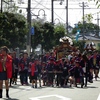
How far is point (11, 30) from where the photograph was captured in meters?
38.4

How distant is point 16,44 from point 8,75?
980 inches

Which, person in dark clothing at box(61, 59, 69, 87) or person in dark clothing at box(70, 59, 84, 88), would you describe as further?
person in dark clothing at box(61, 59, 69, 87)

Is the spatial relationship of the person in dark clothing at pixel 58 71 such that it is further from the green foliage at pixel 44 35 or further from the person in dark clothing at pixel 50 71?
the green foliage at pixel 44 35

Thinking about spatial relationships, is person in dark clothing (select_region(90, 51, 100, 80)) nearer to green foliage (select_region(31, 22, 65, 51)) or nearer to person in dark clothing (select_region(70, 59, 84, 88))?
person in dark clothing (select_region(70, 59, 84, 88))

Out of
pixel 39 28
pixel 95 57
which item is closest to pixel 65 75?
pixel 95 57

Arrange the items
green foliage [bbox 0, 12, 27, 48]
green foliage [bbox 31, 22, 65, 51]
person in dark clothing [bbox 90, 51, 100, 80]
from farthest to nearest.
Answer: green foliage [bbox 31, 22, 65, 51], green foliage [bbox 0, 12, 27, 48], person in dark clothing [bbox 90, 51, 100, 80]

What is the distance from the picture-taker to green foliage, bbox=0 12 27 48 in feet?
116

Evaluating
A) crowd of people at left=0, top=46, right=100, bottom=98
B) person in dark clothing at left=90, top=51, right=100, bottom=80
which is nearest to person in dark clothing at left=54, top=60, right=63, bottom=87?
crowd of people at left=0, top=46, right=100, bottom=98

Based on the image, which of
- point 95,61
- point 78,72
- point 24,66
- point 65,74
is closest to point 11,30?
point 95,61

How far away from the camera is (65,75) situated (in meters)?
23.8

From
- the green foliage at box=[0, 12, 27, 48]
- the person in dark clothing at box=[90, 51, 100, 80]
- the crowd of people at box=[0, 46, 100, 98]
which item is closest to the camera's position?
the crowd of people at box=[0, 46, 100, 98]

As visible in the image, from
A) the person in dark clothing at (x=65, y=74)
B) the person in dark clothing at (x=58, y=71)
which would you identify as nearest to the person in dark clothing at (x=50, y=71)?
the person in dark clothing at (x=58, y=71)

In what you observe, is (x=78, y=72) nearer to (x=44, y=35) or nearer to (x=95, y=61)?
(x=95, y=61)

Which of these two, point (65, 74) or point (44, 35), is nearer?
point (65, 74)
